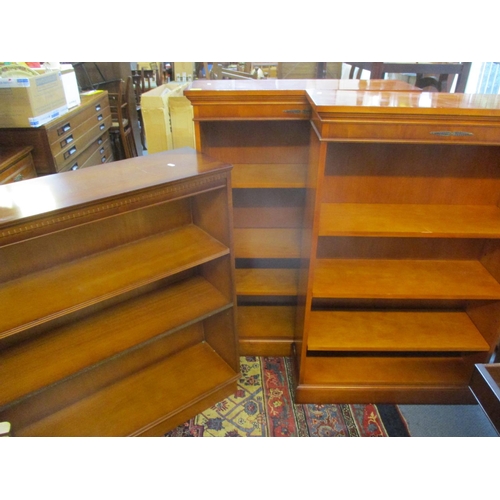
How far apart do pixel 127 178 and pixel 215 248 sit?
43 centimetres

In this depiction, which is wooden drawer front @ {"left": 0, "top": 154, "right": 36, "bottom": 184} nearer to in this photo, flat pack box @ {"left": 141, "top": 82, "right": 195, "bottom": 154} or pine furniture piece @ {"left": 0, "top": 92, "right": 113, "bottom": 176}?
pine furniture piece @ {"left": 0, "top": 92, "right": 113, "bottom": 176}

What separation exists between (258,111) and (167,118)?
74.6 inches

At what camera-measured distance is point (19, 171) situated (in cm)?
203

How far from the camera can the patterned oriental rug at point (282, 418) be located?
168 cm

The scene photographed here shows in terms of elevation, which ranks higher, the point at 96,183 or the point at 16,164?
the point at 96,183

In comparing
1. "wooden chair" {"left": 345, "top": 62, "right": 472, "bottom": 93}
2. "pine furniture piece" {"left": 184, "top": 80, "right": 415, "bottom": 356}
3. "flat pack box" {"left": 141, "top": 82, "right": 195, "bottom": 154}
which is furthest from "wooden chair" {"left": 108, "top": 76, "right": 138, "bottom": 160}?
"wooden chair" {"left": 345, "top": 62, "right": 472, "bottom": 93}

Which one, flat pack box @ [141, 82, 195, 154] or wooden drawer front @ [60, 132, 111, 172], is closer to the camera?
wooden drawer front @ [60, 132, 111, 172]

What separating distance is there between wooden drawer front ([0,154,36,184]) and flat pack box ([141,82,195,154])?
4.01ft

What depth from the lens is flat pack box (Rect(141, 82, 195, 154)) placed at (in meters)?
3.08

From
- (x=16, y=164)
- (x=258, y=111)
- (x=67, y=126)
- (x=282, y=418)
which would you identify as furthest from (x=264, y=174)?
(x=67, y=126)

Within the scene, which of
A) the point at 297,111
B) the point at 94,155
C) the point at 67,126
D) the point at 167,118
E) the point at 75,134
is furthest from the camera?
the point at 94,155

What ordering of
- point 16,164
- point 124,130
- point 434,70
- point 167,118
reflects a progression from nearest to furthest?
point 16,164 < point 434,70 < point 167,118 < point 124,130

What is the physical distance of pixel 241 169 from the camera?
1.73 metres

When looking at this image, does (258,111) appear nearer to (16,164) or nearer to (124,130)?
(16,164)
